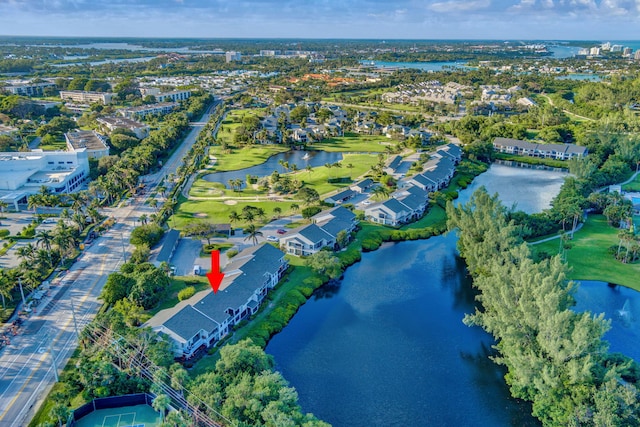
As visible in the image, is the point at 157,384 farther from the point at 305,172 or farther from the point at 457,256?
the point at 305,172

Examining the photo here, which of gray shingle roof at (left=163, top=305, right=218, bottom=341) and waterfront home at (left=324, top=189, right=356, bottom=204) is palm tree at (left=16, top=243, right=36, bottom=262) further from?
waterfront home at (left=324, top=189, right=356, bottom=204)

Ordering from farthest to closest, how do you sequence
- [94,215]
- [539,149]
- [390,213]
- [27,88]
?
[27,88] < [539,149] < [390,213] < [94,215]

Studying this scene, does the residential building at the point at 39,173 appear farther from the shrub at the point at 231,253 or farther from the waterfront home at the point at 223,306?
the waterfront home at the point at 223,306

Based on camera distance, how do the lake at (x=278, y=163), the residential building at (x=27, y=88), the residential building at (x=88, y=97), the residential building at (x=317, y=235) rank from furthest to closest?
the residential building at (x=27, y=88) → the residential building at (x=88, y=97) → the lake at (x=278, y=163) → the residential building at (x=317, y=235)

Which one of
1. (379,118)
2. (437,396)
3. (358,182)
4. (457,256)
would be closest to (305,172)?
(358,182)

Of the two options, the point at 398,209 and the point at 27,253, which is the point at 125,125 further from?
the point at 398,209

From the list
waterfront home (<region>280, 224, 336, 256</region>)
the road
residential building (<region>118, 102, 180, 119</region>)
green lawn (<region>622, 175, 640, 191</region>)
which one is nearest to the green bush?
the road

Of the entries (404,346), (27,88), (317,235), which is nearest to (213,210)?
(317,235)

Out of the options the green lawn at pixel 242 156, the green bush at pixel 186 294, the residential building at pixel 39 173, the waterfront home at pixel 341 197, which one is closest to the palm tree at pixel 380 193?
the waterfront home at pixel 341 197
